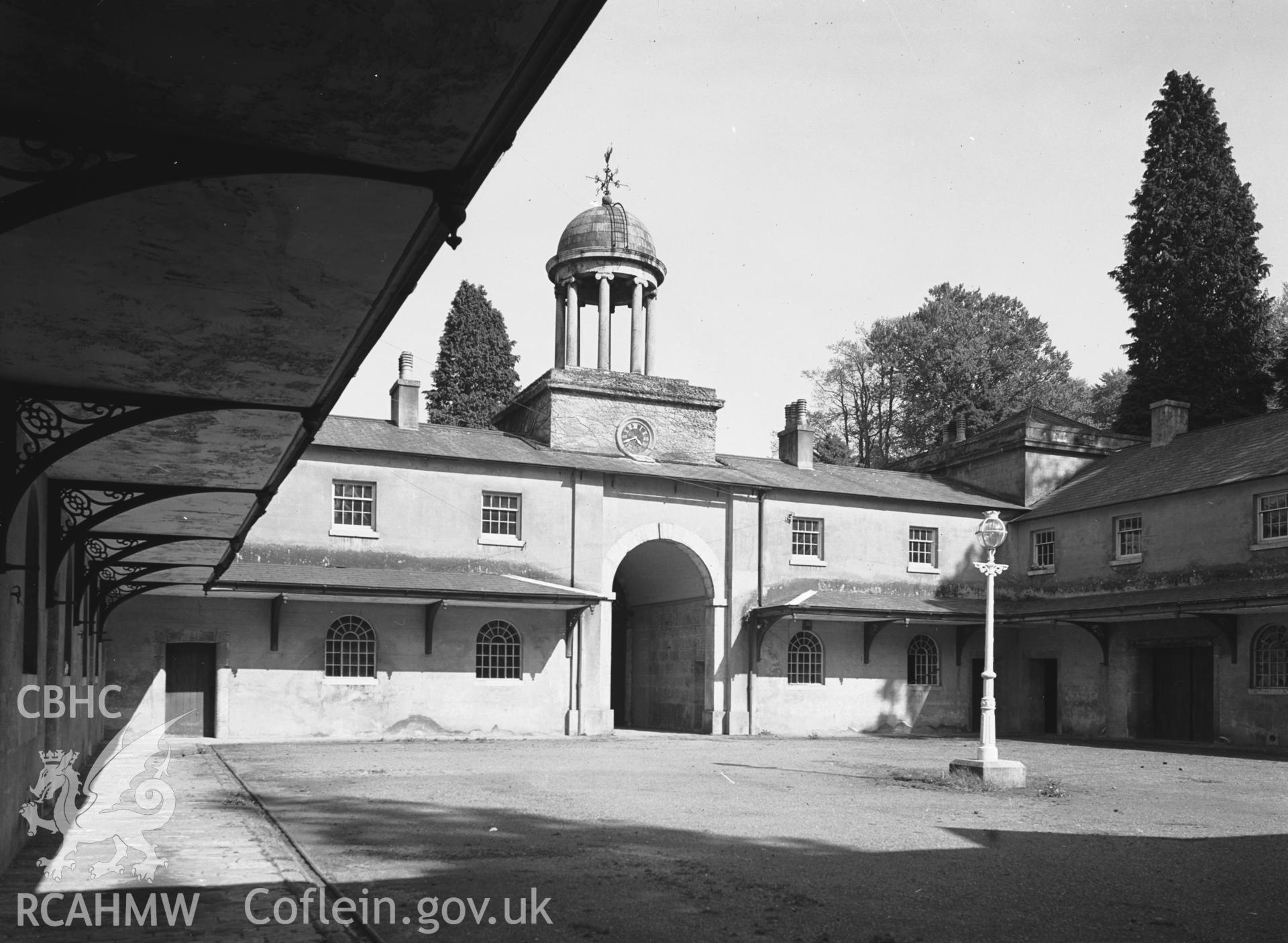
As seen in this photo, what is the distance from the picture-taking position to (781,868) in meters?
8.73

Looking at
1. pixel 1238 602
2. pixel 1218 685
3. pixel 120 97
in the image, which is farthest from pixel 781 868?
pixel 1218 685

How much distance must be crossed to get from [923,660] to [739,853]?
23847 millimetres

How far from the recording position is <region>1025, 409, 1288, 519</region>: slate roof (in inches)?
1089

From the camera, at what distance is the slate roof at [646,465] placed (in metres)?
27.5

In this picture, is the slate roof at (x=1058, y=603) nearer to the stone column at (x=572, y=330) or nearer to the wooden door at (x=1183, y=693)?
the wooden door at (x=1183, y=693)

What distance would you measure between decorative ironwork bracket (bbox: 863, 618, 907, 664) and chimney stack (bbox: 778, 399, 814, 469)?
5848 mm

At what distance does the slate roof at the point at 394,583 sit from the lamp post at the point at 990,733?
39.7 ft

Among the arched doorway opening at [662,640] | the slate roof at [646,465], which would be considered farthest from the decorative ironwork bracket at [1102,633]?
the arched doorway opening at [662,640]

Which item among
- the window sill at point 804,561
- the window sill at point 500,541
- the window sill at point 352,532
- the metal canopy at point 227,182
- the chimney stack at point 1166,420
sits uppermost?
the chimney stack at point 1166,420

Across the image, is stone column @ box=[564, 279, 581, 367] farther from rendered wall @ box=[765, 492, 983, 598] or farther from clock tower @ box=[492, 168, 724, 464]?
rendered wall @ box=[765, 492, 983, 598]

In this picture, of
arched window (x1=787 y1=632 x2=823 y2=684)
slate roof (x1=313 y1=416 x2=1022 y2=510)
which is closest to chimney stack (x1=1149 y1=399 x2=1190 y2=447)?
slate roof (x1=313 y1=416 x2=1022 y2=510)

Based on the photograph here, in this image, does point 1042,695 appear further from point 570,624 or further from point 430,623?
point 430,623

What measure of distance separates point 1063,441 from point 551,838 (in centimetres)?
2931

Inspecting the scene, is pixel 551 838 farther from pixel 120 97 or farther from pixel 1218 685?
pixel 1218 685
